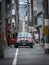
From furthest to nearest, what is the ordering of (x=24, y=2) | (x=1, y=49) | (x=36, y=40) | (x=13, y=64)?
(x=24, y=2) → (x=36, y=40) → (x=1, y=49) → (x=13, y=64)

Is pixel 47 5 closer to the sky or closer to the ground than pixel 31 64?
closer to the sky

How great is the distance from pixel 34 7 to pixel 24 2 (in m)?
32.5

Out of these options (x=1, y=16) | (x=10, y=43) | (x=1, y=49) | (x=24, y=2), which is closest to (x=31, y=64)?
(x=1, y=49)

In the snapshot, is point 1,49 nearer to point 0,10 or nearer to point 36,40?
point 0,10

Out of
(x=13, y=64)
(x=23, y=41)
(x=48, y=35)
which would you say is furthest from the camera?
(x=23, y=41)

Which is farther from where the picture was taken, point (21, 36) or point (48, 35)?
point (21, 36)

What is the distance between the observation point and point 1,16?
41.9m

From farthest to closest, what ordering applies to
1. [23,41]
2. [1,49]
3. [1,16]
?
[23,41]
[1,16]
[1,49]

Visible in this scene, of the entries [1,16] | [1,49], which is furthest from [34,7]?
[1,49]

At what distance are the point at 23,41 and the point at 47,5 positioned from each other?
13.2 m

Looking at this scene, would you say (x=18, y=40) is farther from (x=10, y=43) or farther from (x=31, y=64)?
(x=31, y=64)

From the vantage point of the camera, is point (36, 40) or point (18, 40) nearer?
point (18, 40)

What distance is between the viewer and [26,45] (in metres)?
45.8

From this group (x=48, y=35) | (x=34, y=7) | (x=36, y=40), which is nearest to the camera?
(x=48, y=35)
